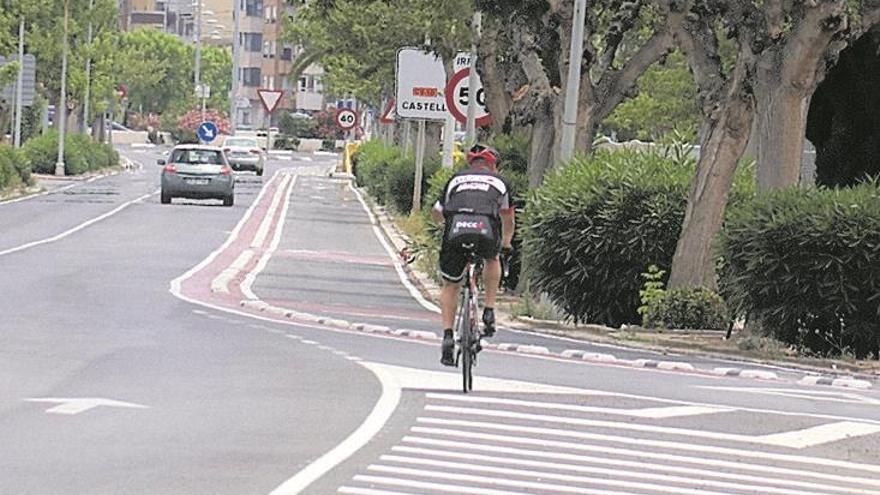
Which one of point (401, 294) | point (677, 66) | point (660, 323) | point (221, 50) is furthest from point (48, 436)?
point (221, 50)

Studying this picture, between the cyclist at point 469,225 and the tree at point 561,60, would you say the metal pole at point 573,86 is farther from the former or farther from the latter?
the cyclist at point 469,225

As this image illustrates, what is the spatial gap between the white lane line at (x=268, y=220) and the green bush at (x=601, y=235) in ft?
48.0

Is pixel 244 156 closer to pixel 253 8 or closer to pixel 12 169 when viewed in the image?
pixel 12 169

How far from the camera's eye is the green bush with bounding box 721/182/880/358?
18906 millimetres

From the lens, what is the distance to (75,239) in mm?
36000

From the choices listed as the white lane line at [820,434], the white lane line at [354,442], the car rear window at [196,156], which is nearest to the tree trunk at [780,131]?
the white lane line at [354,442]

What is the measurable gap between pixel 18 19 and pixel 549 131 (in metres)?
40.7

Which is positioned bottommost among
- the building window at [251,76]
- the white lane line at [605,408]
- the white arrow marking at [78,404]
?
the building window at [251,76]

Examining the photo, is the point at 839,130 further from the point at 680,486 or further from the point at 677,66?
the point at 677,66

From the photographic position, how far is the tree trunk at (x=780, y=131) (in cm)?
2097

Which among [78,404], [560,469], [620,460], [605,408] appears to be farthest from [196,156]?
[560,469]

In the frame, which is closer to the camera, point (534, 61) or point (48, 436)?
point (48, 436)

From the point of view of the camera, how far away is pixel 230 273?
29.5m

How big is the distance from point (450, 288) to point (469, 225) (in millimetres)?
582
